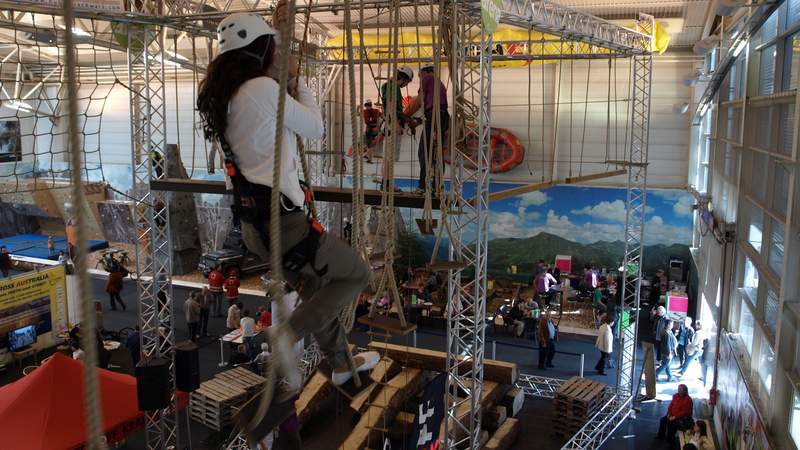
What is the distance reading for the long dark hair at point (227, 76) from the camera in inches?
85.1

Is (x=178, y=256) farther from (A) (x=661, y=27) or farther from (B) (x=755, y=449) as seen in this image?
(B) (x=755, y=449)

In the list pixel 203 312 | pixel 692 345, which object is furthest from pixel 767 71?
pixel 203 312

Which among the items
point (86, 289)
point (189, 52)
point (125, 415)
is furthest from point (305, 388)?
point (189, 52)

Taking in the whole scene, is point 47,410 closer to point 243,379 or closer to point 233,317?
point 243,379

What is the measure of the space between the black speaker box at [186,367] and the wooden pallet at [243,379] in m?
1.47

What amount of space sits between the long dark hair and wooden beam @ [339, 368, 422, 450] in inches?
197

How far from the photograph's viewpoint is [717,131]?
10.1 meters

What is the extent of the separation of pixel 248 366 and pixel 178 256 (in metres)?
7.14

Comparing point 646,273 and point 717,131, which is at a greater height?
point 717,131

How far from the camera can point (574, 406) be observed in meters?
8.01

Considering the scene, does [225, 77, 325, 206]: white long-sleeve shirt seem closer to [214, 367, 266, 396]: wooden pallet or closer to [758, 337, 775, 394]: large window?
[758, 337, 775, 394]: large window

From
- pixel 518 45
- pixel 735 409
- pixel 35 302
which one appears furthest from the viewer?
pixel 518 45

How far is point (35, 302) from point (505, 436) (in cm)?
750

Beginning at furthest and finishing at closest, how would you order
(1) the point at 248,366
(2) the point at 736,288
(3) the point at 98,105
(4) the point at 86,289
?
(3) the point at 98,105 < (1) the point at 248,366 < (2) the point at 736,288 < (4) the point at 86,289
